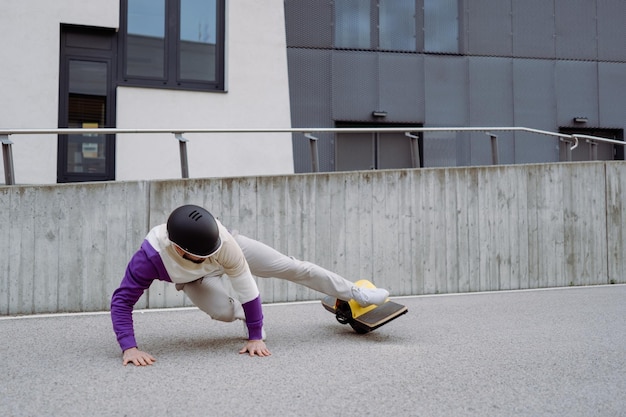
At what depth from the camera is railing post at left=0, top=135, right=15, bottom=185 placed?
7.42 metres

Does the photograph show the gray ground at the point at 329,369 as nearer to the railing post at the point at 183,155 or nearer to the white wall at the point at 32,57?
the railing post at the point at 183,155

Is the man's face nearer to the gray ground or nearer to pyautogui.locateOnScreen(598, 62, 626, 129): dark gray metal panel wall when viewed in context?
A: the gray ground

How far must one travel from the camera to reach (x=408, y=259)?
9.02 m

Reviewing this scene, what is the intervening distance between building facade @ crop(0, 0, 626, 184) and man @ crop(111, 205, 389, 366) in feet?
12.5

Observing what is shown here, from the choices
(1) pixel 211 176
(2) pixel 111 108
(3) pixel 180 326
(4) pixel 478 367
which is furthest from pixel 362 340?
(2) pixel 111 108

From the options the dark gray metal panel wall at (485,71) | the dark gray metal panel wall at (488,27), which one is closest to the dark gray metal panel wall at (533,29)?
the dark gray metal panel wall at (485,71)

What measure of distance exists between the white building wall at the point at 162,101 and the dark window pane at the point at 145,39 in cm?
43

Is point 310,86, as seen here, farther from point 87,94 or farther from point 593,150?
point 593,150

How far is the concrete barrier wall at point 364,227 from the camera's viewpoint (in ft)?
24.3

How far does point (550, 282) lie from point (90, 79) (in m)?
9.57

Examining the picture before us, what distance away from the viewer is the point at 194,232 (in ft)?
11.8

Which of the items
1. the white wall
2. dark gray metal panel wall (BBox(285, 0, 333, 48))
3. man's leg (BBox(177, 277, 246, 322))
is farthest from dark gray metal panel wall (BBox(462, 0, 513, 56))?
man's leg (BBox(177, 277, 246, 322))

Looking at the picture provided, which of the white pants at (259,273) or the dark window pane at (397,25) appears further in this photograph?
the dark window pane at (397,25)

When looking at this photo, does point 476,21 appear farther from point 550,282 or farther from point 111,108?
point 111,108
